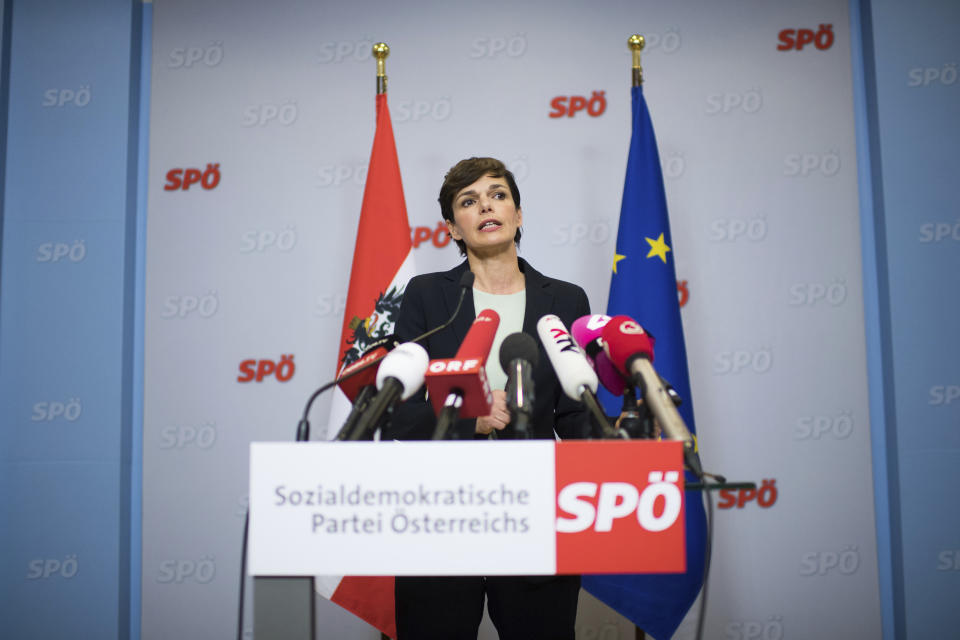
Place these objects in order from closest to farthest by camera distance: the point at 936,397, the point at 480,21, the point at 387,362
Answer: the point at 387,362 < the point at 936,397 < the point at 480,21

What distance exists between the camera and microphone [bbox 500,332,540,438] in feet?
3.35

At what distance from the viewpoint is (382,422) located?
1083mm

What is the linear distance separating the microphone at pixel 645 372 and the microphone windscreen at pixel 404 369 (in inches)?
12.5

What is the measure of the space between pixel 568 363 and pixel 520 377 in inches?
3.4

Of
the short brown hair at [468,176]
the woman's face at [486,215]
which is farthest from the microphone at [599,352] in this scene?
the short brown hair at [468,176]

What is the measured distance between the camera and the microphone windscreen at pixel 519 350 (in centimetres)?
112

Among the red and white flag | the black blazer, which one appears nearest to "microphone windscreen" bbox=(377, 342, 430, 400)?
the black blazer

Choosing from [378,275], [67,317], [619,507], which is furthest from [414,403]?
[67,317]

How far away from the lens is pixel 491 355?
1701mm

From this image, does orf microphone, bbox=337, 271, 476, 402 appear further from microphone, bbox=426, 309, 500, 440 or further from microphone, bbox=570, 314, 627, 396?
microphone, bbox=570, 314, 627, 396

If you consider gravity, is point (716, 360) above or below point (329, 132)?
below

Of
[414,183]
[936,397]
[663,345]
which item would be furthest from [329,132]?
[936,397]

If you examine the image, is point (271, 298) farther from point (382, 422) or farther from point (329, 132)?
point (382, 422)

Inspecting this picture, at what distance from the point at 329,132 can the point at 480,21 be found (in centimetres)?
83
